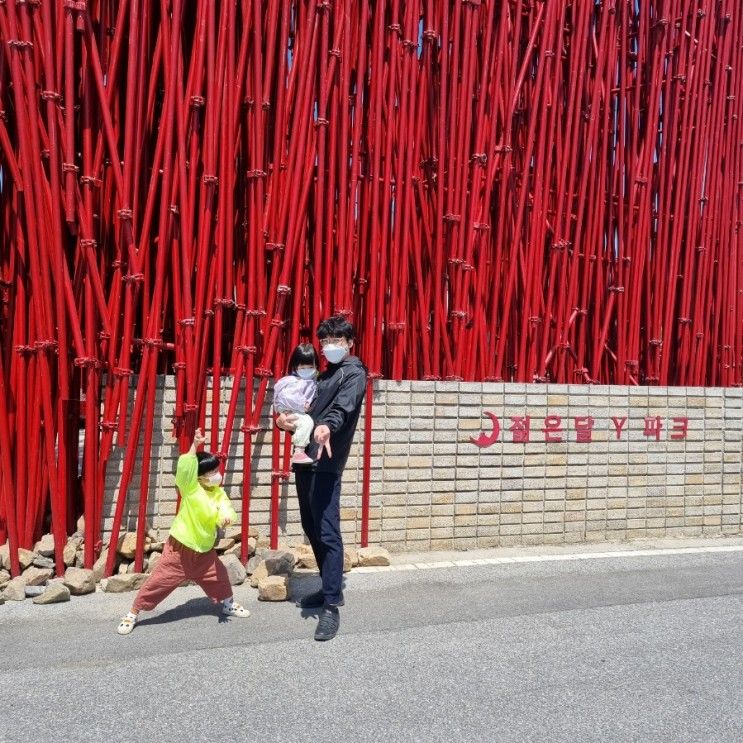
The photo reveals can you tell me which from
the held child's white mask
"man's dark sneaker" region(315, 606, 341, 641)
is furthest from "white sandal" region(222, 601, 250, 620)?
the held child's white mask

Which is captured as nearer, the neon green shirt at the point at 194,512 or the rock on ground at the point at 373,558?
the neon green shirt at the point at 194,512

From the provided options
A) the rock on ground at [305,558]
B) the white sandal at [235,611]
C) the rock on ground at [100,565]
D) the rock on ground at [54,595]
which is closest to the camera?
the white sandal at [235,611]

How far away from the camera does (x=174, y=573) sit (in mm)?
3531

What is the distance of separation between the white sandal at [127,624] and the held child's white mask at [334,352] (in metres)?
1.67

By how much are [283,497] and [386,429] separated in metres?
0.88

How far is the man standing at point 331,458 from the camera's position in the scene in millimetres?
3521

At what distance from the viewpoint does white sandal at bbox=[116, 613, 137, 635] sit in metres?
3.42

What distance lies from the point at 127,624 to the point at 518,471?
121 inches

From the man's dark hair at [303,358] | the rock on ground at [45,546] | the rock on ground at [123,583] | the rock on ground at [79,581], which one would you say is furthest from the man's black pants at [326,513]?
the rock on ground at [45,546]

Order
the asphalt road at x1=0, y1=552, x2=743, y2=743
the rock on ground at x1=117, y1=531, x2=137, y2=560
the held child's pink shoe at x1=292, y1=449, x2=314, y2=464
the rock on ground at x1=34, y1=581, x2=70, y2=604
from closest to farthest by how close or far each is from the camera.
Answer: the asphalt road at x1=0, y1=552, x2=743, y2=743
the held child's pink shoe at x1=292, y1=449, x2=314, y2=464
the rock on ground at x1=34, y1=581, x2=70, y2=604
the rock on ground at x1=117, y1=531, x2=137, y2=560

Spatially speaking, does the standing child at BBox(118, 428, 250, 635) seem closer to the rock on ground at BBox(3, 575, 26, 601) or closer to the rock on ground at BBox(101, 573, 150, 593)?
the rock on ground at BBox(101, 573, 150, 593)

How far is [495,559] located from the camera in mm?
4941

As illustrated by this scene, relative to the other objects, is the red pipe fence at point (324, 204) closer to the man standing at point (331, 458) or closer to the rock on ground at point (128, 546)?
the rock on ground at point (128, 546)

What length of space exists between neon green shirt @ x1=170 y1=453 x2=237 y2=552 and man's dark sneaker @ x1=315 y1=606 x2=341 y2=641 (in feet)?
2.27
